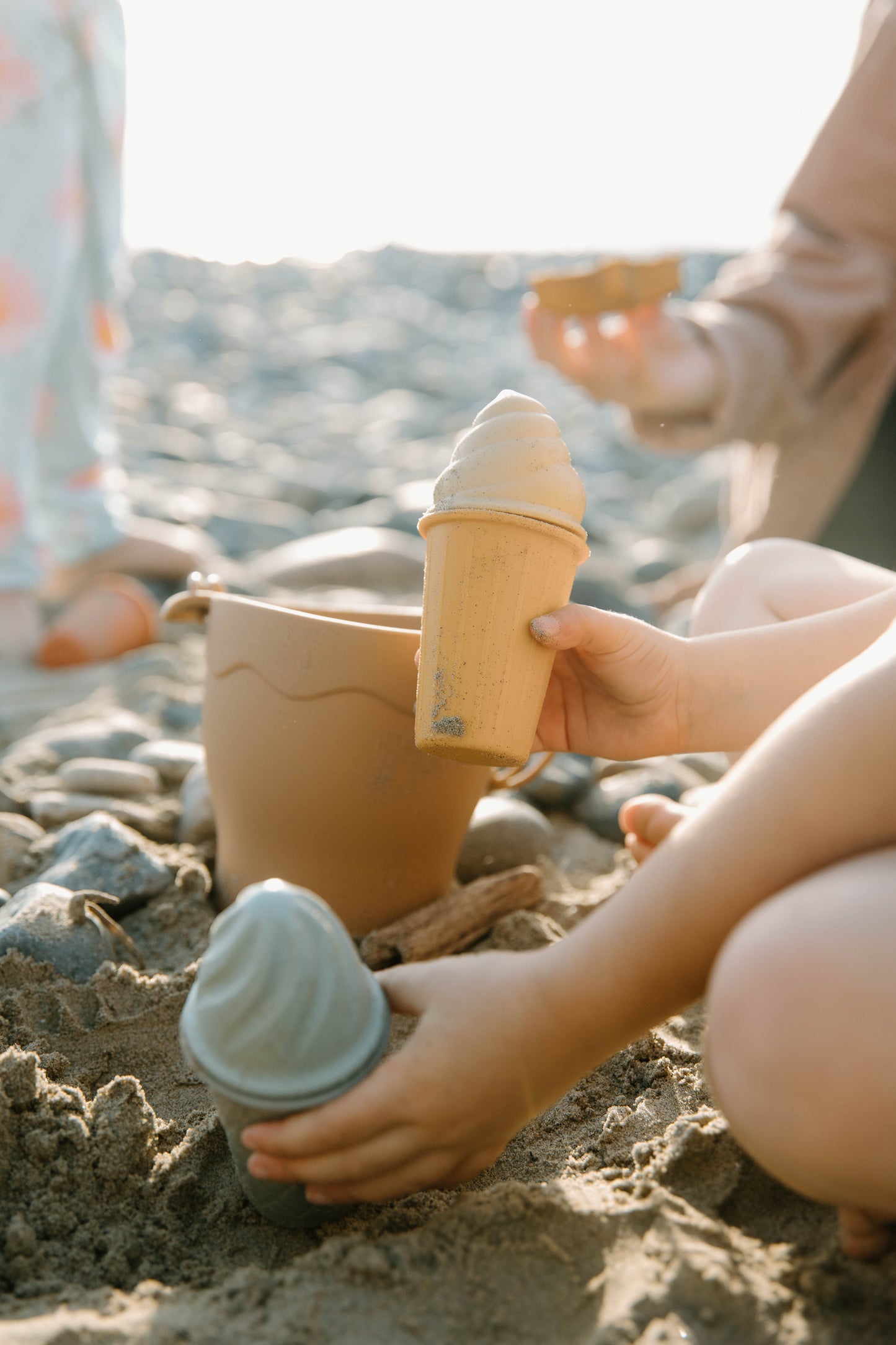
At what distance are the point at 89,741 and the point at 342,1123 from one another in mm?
1451

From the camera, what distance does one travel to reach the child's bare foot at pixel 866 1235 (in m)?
0.81

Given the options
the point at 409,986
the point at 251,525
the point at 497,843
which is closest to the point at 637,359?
the point at 497,843

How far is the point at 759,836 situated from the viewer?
84cm

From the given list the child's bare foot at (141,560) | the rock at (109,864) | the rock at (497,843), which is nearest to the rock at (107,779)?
the rock at (109,864)

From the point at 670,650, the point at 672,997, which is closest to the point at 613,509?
the point at 670,650

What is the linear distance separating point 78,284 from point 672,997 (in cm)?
293

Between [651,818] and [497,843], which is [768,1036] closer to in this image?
[651,818]

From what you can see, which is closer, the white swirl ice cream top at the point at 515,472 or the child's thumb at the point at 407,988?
the child's thumb at the point at 407,988

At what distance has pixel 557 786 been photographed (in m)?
2.07

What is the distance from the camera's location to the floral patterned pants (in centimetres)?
276

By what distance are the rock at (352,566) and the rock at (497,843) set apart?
1996mm

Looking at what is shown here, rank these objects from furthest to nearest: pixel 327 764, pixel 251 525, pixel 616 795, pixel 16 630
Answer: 1. pixel 251 525
2. pixel 16 630
3. pixel 616 795
4. pixel 327 764

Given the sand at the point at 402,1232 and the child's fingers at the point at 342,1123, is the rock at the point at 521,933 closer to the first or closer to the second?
the sand at the point at 402,1232

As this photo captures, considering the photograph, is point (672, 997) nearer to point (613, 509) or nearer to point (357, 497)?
point (357, 497)
